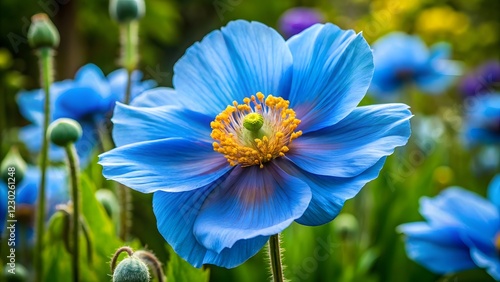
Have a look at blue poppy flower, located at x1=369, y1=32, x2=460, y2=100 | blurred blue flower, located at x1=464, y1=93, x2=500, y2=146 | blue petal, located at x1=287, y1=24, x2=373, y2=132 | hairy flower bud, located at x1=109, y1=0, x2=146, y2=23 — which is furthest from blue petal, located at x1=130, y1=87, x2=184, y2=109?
blurred blue flower, located at x1=464, y1=93, x2=500, y2=146

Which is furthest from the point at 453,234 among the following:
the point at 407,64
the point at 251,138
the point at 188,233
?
the point at 407,64

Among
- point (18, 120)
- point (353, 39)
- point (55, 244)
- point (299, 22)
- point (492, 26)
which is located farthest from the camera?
point (492, 26)

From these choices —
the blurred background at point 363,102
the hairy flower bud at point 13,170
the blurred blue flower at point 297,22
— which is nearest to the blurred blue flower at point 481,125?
the blurred background at point 363,102

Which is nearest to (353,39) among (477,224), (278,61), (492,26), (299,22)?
(278,61)

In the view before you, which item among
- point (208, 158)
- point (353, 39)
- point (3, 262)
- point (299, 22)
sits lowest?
point (3, 262)

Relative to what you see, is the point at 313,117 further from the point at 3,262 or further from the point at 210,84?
the point at 3,262

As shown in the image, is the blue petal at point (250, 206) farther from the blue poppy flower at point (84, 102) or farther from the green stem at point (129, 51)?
the blue poppy flower at point (84, 102)

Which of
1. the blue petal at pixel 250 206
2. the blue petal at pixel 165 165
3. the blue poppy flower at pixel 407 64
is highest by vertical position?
the blue poppy flower at pixel 407 64

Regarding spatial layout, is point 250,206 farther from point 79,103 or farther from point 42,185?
point 79,103
